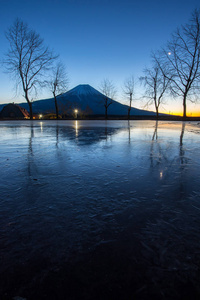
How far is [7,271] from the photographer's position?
2.78ft

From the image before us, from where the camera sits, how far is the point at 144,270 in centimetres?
86

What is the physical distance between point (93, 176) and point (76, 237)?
1.15 metres

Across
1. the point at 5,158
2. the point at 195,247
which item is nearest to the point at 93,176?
the point at 195,247

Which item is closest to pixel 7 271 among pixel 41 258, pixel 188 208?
pixel 41 258

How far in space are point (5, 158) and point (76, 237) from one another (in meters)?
2.62

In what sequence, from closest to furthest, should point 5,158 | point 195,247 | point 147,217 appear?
point 195,247 → point 147,217 → point 5,158

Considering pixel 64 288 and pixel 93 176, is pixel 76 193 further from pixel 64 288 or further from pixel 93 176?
pixel 64 288

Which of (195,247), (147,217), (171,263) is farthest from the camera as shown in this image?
(147,217)

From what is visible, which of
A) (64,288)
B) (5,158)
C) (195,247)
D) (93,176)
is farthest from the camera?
(5,158)

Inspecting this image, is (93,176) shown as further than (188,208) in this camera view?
Yes

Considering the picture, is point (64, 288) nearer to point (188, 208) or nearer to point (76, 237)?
point (76, 237)

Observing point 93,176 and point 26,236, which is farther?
point 93,176

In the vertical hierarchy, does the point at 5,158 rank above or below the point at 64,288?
above

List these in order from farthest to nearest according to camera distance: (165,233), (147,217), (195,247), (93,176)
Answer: (93,176) → (147,217) → (165,233) → (195,247)
